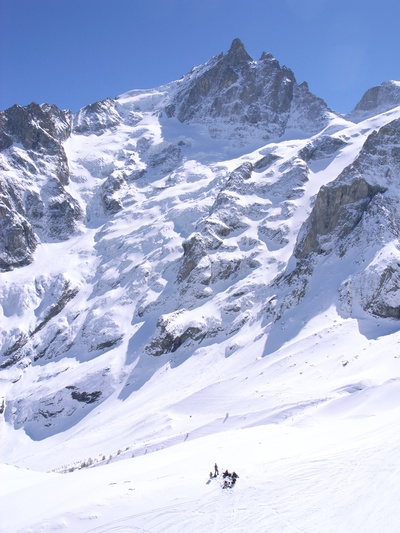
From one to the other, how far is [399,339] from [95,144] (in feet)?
397

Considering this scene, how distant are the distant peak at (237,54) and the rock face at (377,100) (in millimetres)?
41443

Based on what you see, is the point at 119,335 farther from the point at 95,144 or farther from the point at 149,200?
the point at 95,144

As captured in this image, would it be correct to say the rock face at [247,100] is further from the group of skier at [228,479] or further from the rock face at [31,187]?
the group of skier at [228,479]

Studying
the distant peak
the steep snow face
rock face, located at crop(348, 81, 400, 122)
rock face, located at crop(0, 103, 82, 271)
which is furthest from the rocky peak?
rock face, located at crop(0, 103, 82, 271)

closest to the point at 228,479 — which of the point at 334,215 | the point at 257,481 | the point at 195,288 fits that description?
the point at 257,481

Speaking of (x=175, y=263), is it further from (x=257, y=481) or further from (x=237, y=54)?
(x=237, y=54)

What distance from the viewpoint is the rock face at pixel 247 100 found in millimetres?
136625

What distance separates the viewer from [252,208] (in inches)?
3391

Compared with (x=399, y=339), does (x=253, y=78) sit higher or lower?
higher

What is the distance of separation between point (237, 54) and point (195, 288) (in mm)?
113825

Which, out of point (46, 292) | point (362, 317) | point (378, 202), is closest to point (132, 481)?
point (362, 317)

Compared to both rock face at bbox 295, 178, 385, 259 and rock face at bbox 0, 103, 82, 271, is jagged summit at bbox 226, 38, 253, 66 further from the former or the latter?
rock face at bbox 295, 178, 385, 259

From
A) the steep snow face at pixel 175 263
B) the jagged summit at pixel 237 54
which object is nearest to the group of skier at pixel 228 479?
the steep snow face at pixel 175 263

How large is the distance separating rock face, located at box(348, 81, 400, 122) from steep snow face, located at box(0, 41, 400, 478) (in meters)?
19.3
